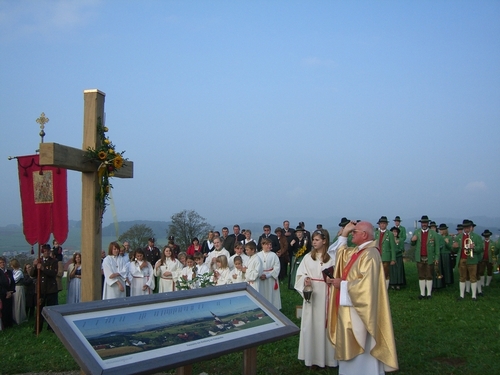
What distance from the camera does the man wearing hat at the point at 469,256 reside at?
14281 mm

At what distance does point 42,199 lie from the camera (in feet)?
30.2

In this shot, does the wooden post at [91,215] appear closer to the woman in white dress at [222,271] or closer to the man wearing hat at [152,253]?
the woman in white dress at [222,271]

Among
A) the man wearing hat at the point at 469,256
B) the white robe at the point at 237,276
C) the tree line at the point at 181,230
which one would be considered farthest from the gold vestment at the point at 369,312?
the tree line at the point at 181,230

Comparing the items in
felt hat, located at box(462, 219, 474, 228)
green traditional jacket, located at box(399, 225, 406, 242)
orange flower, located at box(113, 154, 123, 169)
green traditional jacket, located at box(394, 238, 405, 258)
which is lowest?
green traditional jacket, located at box(394, 238, 405, 258)

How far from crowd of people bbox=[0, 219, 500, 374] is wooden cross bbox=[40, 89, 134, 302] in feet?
10.0

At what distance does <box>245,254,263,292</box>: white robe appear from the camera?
11.9 meters

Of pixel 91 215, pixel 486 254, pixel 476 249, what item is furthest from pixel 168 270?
pixel 486 254

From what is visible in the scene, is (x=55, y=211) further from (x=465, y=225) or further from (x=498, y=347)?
(x=465, y=225)

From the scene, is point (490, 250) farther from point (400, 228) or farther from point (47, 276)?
point (47, 276)

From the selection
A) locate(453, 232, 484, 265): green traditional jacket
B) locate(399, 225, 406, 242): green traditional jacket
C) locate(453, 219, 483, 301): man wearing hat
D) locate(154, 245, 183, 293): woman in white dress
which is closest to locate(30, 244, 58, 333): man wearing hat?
locate(154, 245, 183, 293): woman in white dress

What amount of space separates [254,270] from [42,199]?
5.02 metres

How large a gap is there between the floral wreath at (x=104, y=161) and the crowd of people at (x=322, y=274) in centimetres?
316

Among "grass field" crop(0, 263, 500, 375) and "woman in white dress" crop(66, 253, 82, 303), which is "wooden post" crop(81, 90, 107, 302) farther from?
"woman in white dress" crop(66, 253, 82, 303)

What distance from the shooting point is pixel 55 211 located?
364 inches
